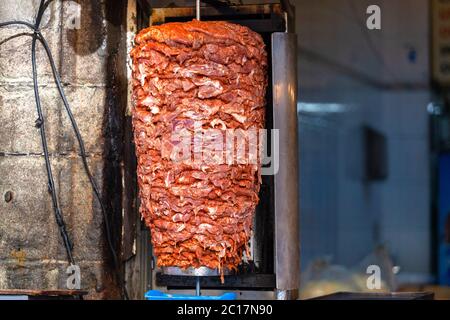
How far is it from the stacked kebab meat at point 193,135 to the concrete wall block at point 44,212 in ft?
2.26

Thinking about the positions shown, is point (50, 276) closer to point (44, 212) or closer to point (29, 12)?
point (44, 212)

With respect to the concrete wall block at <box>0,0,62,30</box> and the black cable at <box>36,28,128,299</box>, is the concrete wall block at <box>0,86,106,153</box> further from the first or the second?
the concrete wall block at <box>0,0,62,30</box>

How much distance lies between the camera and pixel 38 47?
429 cm

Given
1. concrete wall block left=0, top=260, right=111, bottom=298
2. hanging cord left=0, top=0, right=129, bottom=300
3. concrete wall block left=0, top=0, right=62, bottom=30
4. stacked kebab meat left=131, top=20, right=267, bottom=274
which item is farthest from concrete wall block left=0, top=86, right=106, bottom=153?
stacked kebab meat left=131, top=20, right=267, bottom=274

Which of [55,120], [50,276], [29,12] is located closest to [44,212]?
[50,276]

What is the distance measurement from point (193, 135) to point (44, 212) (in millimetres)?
1099

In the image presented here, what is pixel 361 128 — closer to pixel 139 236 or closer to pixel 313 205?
pixel 313 205

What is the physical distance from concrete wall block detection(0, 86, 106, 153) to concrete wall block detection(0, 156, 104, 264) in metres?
0.07

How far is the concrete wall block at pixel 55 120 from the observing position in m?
4.29
